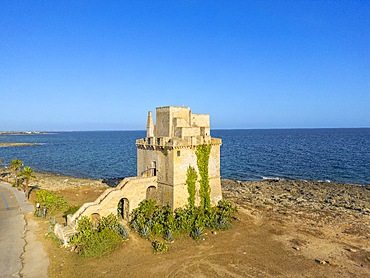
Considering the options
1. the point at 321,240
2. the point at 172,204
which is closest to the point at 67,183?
the point at 172,204

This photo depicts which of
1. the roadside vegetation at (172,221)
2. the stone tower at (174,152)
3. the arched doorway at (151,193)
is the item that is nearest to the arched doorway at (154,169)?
the stone tower at (174,152)

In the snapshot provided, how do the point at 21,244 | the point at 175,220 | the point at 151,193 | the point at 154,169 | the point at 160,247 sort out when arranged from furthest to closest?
the point at 151,193 → the point at 154,169 → the point at 175,220 → the point at 21,244 → the point at 160,247

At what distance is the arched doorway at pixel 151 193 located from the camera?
93.6 ft

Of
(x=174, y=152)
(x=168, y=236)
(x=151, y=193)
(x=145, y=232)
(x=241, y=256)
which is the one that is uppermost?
(x=174, y=152)

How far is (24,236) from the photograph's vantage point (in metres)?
24.0

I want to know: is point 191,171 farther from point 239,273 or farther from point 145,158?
point 239,273

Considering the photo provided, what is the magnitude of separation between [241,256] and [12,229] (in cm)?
2027

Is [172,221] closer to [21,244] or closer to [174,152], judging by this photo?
[174,152]

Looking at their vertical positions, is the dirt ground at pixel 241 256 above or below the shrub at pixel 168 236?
below

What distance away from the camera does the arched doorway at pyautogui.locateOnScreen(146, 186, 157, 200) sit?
93.6 feet

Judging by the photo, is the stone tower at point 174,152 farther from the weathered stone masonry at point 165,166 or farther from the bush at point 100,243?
the bush at point 100,243

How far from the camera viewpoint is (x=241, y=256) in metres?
20.9

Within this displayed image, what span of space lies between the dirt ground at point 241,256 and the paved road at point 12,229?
1.88 metres

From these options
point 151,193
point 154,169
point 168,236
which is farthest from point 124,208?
point 168,236
